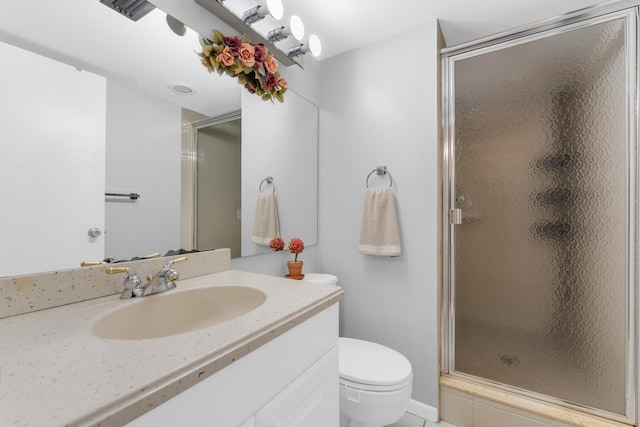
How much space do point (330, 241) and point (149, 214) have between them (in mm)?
1123

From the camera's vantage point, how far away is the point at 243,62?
119cm

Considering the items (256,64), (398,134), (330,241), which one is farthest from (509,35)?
(330,241)

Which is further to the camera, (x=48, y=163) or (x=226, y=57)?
(x=226, y=57)

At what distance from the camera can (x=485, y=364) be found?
1491 mm

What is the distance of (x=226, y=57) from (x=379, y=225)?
1.12 metres

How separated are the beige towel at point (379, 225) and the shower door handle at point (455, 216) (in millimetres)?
318

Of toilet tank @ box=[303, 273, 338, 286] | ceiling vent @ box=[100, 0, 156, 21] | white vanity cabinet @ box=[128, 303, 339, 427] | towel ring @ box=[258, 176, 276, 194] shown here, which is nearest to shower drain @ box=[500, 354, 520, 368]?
toilet tank @ box=[303, 273, 338, 286]

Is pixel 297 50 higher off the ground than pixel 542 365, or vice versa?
pixel 297 50

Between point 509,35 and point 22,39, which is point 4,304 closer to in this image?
point 22,39

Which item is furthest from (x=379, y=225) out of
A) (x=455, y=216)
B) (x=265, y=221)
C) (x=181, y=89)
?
(x=181, y=89)

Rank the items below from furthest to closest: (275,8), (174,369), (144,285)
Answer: (275,8) → (144,285) → (174,369)

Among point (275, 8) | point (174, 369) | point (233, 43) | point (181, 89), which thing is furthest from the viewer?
point (275, 8)

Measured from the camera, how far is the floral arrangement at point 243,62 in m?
1.12

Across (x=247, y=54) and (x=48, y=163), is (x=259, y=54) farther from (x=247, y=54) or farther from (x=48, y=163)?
(x=48, y=163)
